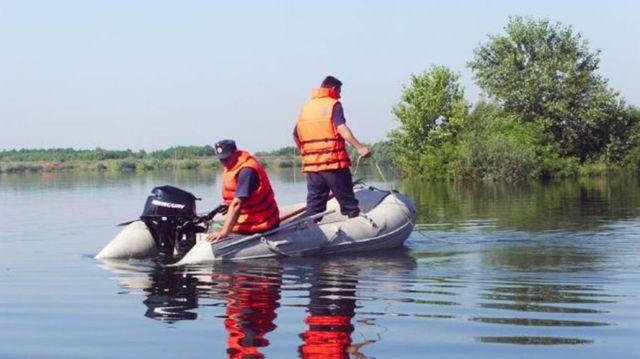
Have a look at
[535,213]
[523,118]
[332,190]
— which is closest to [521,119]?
[523,118]

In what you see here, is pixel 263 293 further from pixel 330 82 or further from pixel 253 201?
pixel 330 82

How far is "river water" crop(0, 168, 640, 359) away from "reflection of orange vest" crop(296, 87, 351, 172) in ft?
3.33

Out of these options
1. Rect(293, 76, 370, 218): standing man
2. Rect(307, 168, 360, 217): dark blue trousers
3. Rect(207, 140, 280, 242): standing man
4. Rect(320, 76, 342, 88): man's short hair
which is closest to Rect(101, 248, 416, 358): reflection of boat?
Rect(207, 140, 280, 242): standing man

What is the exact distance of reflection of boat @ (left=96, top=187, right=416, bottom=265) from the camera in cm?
923

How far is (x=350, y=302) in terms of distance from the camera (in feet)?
21.8

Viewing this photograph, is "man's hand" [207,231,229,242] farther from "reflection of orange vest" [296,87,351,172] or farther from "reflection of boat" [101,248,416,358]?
"reflection of orange vest" [296,87,351,172]

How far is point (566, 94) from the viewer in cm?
4072

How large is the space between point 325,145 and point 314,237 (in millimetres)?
993

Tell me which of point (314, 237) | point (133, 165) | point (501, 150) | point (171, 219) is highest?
point (501, 150)

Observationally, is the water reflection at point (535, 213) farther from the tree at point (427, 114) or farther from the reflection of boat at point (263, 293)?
the tree at point (427, 114)

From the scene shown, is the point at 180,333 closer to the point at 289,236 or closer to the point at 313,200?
the point at 289,236

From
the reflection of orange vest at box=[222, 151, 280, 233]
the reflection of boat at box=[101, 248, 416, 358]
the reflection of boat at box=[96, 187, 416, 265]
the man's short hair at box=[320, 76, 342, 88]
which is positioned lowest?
the reflection of boat at box=[101, 248, 416, 358]

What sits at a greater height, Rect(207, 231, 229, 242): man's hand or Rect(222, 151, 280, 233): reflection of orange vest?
Rect(222, 151, 280, 233): reflection of orange vest

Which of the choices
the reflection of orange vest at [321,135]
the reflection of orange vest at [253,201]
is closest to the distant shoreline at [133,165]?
the reflection of orange vest at [321,135]
